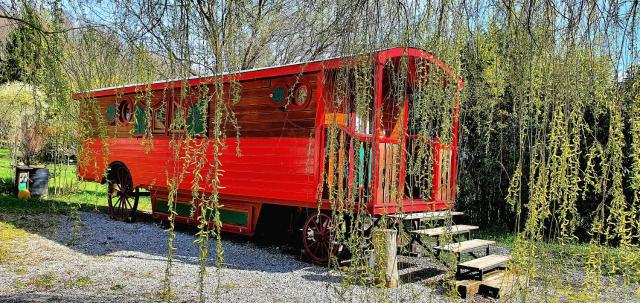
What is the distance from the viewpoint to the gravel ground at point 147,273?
399cm

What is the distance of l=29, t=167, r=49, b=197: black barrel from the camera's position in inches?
389

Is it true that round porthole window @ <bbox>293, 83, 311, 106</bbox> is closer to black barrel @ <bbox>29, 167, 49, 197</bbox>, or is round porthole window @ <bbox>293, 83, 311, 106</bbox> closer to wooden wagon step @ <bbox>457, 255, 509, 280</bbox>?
wooden wagon step @ <bbox>457, 255, 509, 280</bbox>

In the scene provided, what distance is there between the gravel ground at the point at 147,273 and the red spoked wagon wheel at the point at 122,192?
965mm

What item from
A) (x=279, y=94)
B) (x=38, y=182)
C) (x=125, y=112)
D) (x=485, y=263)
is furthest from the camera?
(x=38, y=182)

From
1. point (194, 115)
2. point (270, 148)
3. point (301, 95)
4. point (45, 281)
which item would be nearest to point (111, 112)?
point (270, 148)

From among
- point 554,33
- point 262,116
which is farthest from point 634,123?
point 262,116

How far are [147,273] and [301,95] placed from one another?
7.62ft

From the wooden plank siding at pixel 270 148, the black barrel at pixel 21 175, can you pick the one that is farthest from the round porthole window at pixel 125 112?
the black barrel at pixel 21 175

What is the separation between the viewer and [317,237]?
5699mm

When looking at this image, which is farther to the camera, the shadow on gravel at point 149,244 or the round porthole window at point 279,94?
the round porthole window at point 279,94

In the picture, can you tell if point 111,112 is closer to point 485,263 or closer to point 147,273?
point 147,273

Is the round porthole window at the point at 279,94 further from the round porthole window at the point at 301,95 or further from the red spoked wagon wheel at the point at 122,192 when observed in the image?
the red spoked wagon wheel at the point at 122,192

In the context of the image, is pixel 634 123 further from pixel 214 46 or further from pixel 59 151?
pixel 59 151

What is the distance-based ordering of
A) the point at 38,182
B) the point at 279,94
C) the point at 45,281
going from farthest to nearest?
the point at 38,182 < the point at 279,94 < the point at 45,281
